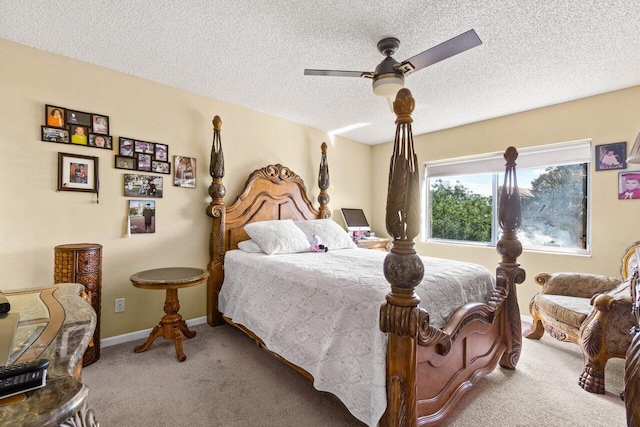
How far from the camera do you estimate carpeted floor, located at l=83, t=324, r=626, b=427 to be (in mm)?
1646

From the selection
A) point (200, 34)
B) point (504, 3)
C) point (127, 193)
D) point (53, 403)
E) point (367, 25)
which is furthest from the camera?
point (127, 193)

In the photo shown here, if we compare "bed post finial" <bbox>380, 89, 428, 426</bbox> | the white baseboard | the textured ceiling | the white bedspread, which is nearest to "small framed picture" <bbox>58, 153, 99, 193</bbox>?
the textured ceiling

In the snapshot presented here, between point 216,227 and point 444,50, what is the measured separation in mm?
2523

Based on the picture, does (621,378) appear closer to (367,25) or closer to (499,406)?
(499,406)

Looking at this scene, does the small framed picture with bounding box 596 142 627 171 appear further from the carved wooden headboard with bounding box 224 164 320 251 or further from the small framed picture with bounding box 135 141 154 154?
the small framed picture with bounding box 135 141 154 154

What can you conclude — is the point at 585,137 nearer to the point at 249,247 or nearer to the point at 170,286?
the point at 249,247

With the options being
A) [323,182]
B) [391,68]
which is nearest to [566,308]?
[391,68]

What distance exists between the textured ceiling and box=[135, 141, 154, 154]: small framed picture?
62 cm

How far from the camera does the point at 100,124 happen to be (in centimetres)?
246

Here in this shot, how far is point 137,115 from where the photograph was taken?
2.66 meters

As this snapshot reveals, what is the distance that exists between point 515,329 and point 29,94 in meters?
4.13

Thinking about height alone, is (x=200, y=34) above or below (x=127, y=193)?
above

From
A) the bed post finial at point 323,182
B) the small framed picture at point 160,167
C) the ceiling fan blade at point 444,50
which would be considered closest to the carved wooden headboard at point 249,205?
the bed post finial at point 323,182

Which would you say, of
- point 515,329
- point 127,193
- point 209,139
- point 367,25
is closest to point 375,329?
point 515,329
